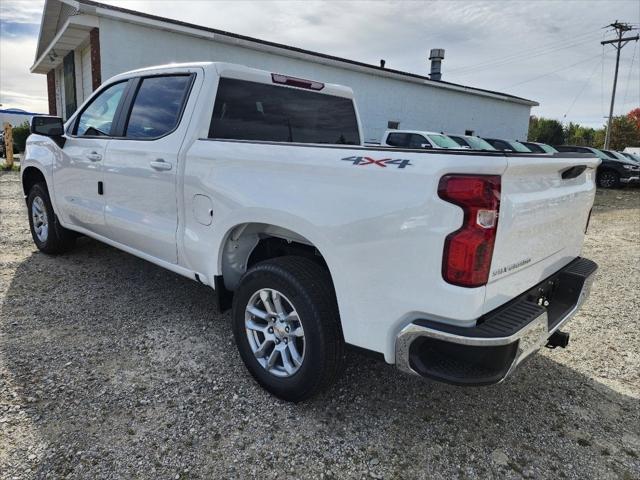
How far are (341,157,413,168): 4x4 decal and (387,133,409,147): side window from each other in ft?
39.7

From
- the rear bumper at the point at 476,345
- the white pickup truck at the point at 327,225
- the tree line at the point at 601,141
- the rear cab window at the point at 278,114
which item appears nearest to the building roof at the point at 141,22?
the white pickup truck at the point at 327,225

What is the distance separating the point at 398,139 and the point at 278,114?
11.3 m

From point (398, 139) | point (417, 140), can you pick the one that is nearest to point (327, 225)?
point (417, 140)

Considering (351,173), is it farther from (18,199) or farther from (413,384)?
(18,199)

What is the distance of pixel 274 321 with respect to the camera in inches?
106

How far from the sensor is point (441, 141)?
14.3m

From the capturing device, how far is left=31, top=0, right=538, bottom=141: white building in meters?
12.3

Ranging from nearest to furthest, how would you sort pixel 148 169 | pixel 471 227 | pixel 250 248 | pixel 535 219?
pixel 471 227, pixel 535 219, pixel 250 248, pixel 148 169

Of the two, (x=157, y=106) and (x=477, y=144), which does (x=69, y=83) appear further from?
(x=157, y=106)

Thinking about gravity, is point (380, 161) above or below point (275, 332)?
above

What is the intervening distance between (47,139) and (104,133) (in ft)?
4.02

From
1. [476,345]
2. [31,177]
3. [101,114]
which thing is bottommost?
[476,345]

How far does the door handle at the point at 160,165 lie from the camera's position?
3.19 meters

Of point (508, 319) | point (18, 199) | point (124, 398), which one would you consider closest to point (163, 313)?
point (124, 398)
